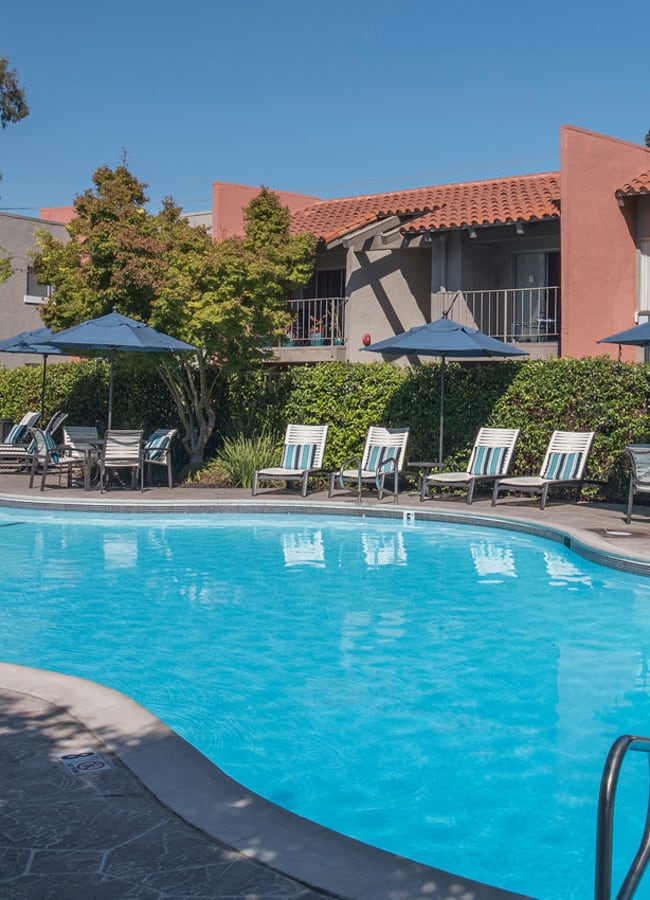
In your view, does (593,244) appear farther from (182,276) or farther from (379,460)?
(182,276)

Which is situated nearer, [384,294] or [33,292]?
[384,294]

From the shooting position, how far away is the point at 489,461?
15336 mm

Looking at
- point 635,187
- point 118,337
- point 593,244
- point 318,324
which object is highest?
point 635,187

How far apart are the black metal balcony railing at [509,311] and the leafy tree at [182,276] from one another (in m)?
4.92

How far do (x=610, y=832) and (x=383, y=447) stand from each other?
13485mm

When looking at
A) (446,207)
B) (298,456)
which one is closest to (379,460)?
(298,456)

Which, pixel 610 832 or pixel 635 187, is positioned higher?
pixel 635 187

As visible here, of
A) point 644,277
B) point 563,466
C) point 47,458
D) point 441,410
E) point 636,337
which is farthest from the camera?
point 644,277

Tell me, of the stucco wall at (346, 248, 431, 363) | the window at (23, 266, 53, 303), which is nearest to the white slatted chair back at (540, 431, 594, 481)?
the stucco wall at (346, 248, 431, 363)

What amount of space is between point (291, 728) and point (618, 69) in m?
20.4

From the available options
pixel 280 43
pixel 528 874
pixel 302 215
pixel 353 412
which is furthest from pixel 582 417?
pixel 302 215

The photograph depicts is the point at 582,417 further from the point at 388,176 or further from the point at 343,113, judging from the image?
the point at 388,176

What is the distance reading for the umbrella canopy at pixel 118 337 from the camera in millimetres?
15625

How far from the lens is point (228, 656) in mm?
7504
